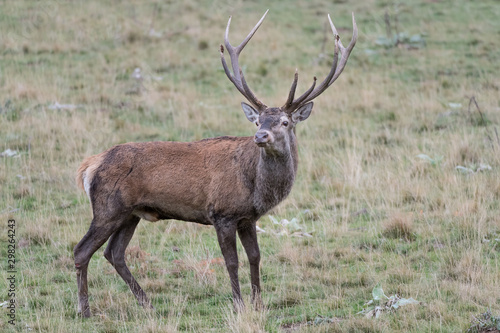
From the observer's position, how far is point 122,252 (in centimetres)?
695

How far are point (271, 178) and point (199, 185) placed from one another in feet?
2.24

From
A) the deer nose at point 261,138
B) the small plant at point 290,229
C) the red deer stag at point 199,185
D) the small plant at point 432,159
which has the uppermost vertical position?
the deer nose at point 261,138

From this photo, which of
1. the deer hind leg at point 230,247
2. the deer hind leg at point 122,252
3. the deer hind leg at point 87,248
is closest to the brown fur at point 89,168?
the deer hind leg at point 87,248

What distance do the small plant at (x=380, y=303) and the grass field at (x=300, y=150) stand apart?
0.21 feet

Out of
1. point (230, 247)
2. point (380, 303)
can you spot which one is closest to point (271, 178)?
point (230, 247)

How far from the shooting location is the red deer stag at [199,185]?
21.5 ft

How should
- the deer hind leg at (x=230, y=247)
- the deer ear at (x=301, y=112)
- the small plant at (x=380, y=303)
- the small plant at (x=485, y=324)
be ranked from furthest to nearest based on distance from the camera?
the deer ear at (x=301, y=112) < the deer hind leg at (x=230, y=247) < the small plant at (x=380, y=303) < the small plant at (x=485, y=324)

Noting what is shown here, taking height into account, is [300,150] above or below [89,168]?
below

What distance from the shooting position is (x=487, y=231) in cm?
792

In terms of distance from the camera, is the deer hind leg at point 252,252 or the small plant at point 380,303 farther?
the deer hind leg at point 252,252

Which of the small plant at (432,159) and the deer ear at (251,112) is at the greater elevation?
the deer ear at (251,112)

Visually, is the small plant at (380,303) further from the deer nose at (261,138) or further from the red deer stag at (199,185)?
the deer nose at (261,138)

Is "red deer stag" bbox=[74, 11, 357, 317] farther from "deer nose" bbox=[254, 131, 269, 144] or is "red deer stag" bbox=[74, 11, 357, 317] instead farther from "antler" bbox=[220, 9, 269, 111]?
"deer nose" bbox=[254, 131, 269, 144]

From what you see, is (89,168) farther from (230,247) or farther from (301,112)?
(301,112)
